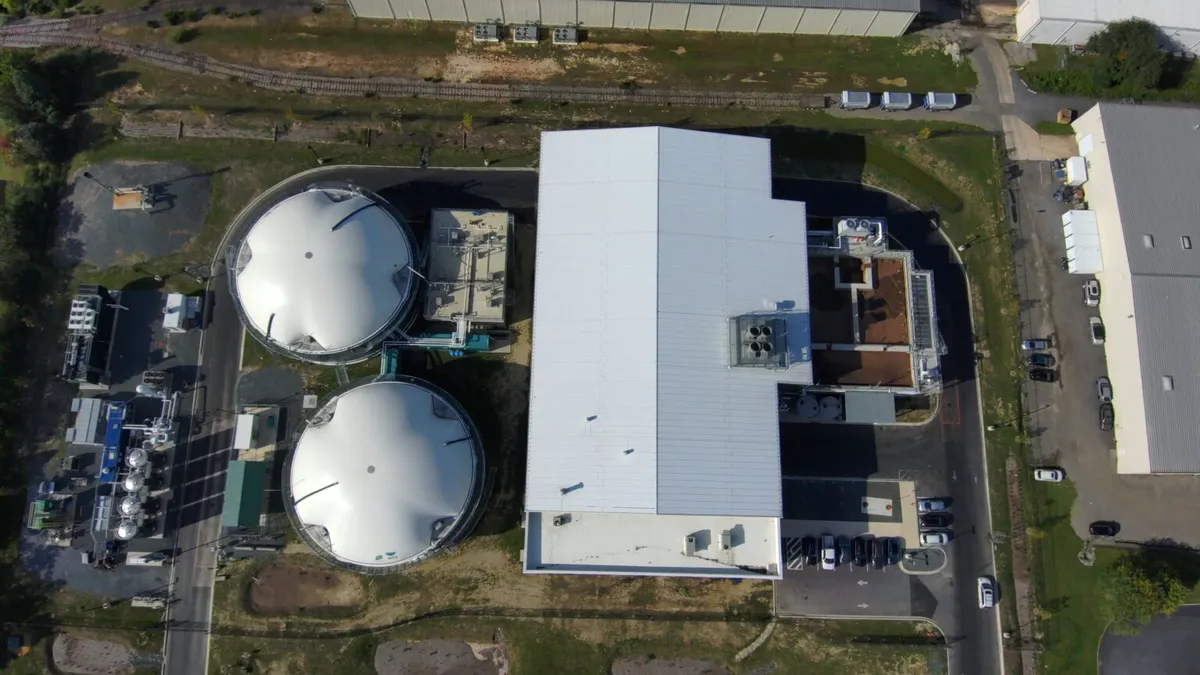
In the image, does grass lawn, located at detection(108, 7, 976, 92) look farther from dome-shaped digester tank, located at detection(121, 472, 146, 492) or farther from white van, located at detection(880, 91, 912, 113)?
dome-shaped digester tank, located at detection(121, 472, 146, 492)

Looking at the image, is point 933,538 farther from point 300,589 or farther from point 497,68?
point 497,68

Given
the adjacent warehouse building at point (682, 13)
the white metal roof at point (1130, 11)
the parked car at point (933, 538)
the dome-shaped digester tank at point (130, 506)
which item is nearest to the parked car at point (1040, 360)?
the parked car at point (933, 538)

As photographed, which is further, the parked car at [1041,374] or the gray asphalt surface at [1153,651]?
the parked car at [1041,374]

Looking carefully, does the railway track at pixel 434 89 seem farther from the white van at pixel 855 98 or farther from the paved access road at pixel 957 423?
the paved access road at pixel 957 423

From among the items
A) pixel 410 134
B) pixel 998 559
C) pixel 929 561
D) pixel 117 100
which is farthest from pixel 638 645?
pixel 117 100

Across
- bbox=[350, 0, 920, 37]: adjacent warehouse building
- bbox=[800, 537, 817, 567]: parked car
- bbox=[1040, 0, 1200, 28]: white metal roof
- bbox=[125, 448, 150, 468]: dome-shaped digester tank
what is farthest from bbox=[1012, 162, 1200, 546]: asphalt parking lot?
bbox=[125, 448, 150, 468]: dome-shaped digester tank

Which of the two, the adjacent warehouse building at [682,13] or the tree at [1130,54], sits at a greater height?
the adjacent warehouse building at [682,13]
